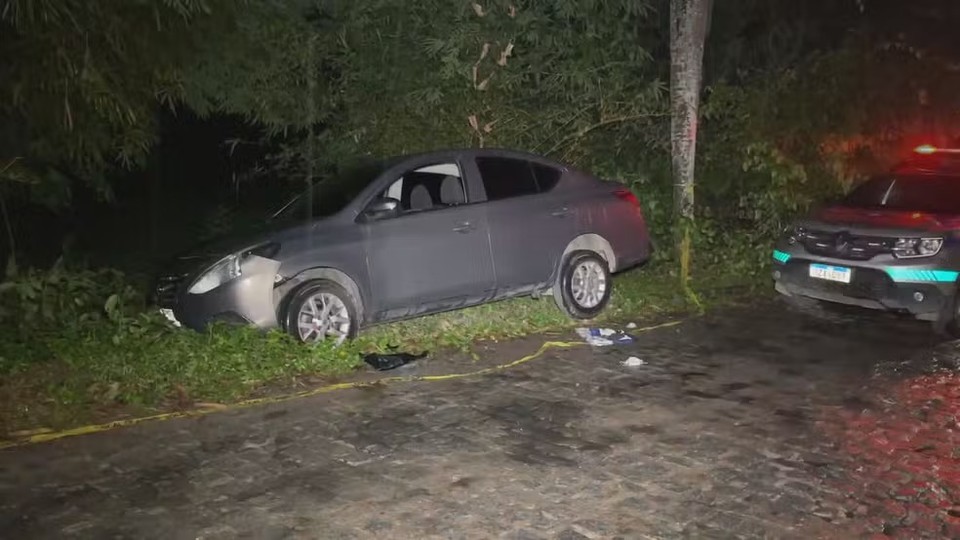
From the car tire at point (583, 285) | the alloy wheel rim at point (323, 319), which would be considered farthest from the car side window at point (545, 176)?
the alloy wheel rim at point (323, 319)

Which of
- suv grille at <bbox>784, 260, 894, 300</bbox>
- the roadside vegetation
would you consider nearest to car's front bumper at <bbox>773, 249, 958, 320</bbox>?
suv grille at <bbox>784, 260, 894, 300</bbox>

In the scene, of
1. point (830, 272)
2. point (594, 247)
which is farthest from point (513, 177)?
point (830, 272)

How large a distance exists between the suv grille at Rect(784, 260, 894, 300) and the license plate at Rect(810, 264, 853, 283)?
37mm

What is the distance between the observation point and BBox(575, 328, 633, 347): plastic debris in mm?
7852

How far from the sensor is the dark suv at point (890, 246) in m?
7.92

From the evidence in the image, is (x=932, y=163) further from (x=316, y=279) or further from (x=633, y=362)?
(x=316, y=279)

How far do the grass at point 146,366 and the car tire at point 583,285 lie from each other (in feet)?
3.70

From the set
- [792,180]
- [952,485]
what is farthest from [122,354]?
[792,180]

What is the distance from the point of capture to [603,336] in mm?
8070

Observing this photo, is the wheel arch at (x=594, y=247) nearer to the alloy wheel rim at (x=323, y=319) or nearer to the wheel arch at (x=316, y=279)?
the wheel arch at (x=316, y=279)

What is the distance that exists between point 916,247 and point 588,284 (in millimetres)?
2927

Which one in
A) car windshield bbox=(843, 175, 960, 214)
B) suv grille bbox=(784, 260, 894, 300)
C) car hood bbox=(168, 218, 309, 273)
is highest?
car hood bbox=(168, 218, 309, 273)

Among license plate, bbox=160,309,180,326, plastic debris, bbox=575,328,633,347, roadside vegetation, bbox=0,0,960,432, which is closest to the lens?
roadside vegetation, bbox=0,0,960,432

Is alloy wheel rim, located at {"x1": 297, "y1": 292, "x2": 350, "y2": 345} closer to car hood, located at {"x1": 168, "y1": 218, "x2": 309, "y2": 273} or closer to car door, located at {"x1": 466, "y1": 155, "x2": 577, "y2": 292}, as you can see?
car hood, located at {"x1": 168, "y1": 218, "x2": 309, "y2": 273}
